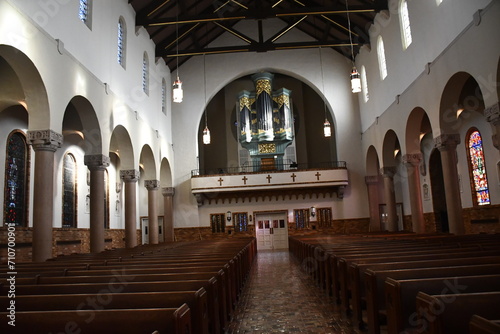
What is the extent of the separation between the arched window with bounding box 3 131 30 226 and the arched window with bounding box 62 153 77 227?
255cm

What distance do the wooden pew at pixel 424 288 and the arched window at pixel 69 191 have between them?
15675 millimetres

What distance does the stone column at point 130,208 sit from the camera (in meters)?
16.1

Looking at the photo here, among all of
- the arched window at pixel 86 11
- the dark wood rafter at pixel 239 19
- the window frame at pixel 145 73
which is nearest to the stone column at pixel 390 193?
the dark wood rafter at pixel 239 19

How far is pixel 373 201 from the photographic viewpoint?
22.9m

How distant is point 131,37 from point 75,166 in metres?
6.03

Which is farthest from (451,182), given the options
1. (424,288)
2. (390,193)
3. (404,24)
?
(424,288)

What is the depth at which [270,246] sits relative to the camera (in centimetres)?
2406

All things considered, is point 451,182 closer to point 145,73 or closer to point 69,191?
point 145,73

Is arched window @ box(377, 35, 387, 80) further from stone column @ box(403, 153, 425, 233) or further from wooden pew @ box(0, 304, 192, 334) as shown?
wooden pew @ box(0, 304, 192, 334)

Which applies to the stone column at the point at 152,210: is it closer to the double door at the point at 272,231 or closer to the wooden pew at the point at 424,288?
the double door at the point at 272,231

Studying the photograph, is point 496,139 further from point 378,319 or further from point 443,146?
point 378,319

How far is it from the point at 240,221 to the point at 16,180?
12609mm

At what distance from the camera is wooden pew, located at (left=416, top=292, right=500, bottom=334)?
2666 mm

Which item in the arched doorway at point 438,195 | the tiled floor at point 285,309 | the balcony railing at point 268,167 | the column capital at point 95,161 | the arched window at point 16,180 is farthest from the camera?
the balcony railing at point 268,167
